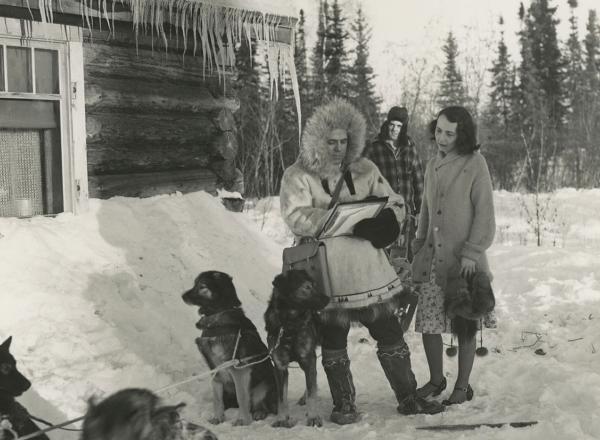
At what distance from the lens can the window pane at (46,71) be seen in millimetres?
6590

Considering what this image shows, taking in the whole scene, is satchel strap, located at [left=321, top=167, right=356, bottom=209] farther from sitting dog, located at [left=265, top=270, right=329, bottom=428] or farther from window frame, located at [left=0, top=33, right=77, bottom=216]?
window frame, located at [left=0, top=33, right=77, bottom=216]

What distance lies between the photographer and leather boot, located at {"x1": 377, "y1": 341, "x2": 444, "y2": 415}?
4.78 metres

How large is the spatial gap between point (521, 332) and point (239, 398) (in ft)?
10.9

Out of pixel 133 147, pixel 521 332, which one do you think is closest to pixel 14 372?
pixel 133 147

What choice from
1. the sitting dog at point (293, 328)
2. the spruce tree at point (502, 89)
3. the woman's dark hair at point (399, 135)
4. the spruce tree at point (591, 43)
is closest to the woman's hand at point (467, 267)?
the sitting dog at point (293, 328)

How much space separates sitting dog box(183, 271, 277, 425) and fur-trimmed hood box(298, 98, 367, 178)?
3.24 feet

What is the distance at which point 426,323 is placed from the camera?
5.00m

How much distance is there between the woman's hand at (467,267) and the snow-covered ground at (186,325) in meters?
0.92

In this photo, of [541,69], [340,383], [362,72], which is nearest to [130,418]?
[340,383]

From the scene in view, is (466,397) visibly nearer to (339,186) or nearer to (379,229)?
(379,229)

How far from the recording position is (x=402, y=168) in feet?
24.3

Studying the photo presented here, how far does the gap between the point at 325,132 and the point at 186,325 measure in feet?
8.35

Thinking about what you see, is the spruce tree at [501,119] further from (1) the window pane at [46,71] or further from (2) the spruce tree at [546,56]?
(1) the window pane at [46,71]

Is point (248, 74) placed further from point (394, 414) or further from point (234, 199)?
point (394, 414)
